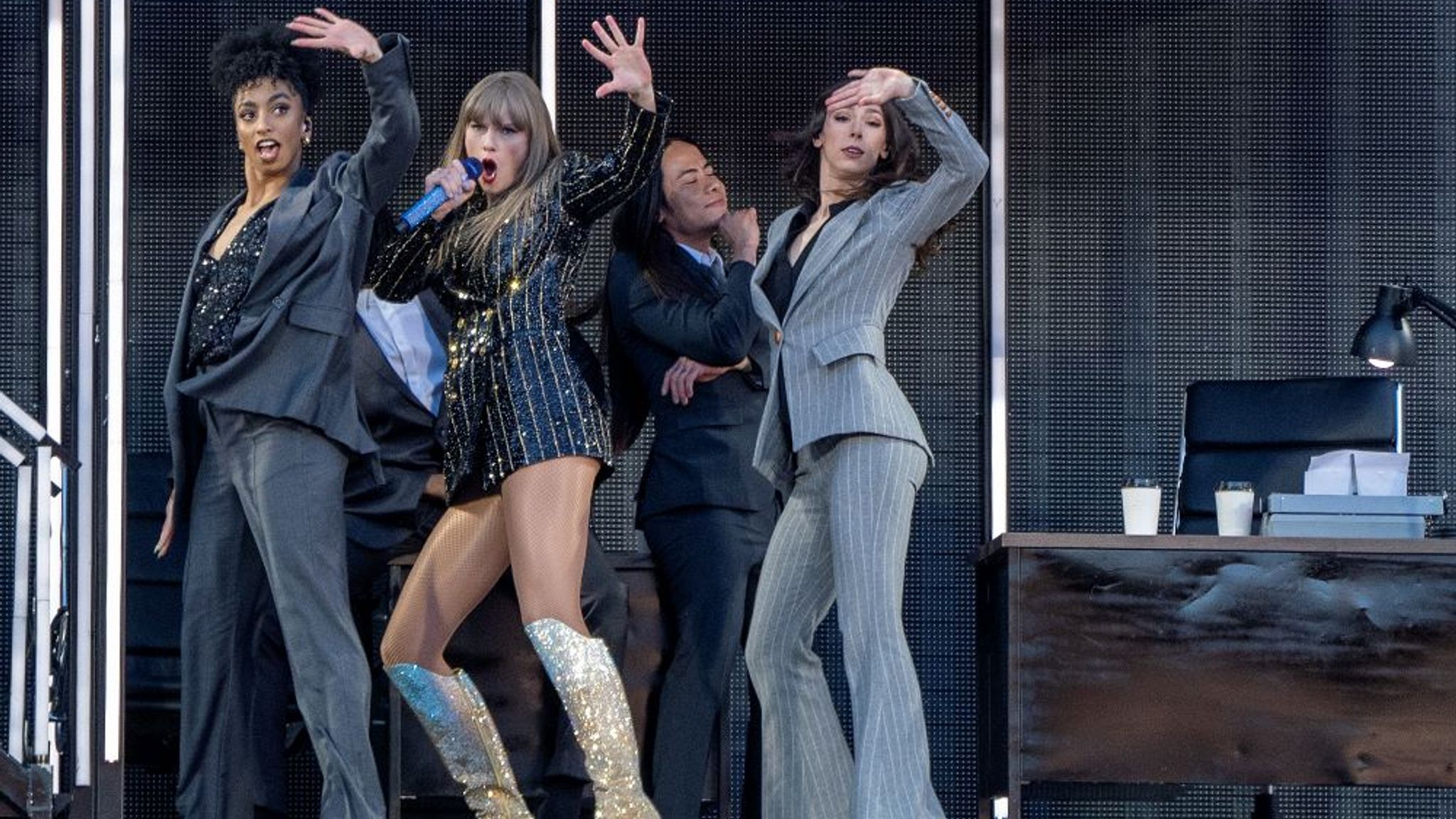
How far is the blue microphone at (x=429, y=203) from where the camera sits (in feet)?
15.6

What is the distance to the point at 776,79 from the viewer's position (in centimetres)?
680

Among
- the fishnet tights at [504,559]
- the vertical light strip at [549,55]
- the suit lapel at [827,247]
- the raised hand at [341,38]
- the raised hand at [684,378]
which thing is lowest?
the fishnet tights at [504,559]

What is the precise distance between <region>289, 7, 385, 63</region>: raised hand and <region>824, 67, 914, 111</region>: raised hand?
1.00 metres

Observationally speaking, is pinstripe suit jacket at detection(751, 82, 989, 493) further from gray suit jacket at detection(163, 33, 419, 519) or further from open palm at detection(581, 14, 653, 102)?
gray suit jacket at detection(163, 33, 419, 519)

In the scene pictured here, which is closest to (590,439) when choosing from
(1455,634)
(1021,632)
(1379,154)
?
(1021,632)

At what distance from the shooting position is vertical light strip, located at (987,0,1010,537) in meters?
6.70

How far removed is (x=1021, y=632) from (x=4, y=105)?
3.43m

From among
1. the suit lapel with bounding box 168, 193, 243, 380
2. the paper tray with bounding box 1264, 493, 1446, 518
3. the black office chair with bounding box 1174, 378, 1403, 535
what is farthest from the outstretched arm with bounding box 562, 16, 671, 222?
the black office chair with bounding box 1174, 378, 1403, 535

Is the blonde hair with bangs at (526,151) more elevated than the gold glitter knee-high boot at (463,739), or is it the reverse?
the blonde hair with bangs at (526,151)

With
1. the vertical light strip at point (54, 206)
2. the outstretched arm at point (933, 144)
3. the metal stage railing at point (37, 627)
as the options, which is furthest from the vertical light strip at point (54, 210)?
the outstretched arm at point (933, 144)

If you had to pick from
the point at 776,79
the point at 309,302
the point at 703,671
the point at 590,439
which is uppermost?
the point at 776,79

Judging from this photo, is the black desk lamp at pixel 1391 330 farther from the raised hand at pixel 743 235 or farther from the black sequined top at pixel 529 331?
the black sequined top at pixel 529 331

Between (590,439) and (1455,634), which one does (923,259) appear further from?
(1455,634)

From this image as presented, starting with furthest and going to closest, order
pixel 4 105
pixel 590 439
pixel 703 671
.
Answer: pixel 4 105
pixel 703 671
pixel 590 439
